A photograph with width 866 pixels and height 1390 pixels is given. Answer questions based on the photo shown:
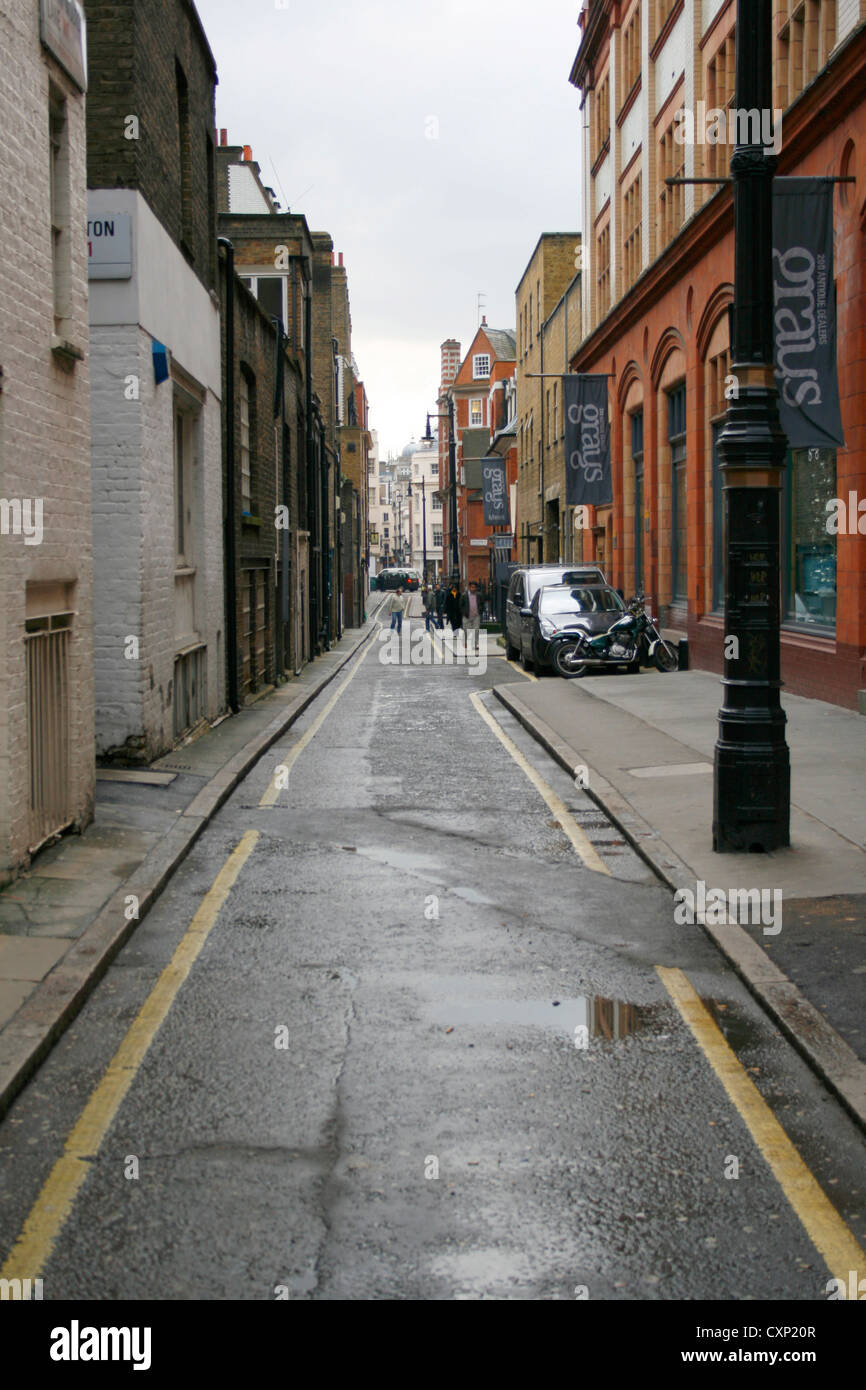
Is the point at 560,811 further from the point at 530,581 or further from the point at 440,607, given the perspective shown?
the point at 440,607

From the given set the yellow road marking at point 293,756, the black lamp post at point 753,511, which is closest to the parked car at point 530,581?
the yellow road marking at point 293,756

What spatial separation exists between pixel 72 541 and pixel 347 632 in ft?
149

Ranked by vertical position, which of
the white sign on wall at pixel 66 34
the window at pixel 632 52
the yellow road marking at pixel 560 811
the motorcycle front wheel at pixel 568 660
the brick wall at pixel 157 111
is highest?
the window at pixel 632 52

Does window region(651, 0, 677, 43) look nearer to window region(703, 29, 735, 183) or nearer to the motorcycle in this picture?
window region(703, 29, 735, 183)

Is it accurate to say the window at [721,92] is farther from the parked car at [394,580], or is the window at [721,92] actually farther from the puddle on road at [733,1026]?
the parked car at [394,580]

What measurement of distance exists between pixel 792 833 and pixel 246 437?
14218 mm

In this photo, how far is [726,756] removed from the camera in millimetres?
8750

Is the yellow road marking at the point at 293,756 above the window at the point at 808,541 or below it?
below

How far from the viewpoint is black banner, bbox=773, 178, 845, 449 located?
1487 cm

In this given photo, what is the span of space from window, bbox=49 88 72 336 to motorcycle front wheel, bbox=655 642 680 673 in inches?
644

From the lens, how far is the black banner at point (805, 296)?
14.9 metres

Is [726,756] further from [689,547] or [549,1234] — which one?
[689,547]

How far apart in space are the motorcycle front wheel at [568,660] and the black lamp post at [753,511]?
16141 mm

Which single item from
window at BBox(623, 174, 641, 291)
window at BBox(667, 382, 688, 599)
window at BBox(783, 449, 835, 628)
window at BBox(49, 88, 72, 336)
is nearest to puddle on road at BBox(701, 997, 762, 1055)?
window at BBox(49, 88, 72, 336)
